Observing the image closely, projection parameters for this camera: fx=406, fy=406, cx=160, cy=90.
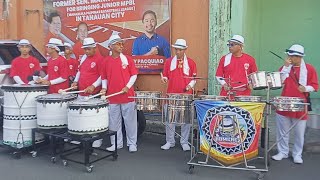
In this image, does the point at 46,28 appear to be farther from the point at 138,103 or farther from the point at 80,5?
the point at 138,103

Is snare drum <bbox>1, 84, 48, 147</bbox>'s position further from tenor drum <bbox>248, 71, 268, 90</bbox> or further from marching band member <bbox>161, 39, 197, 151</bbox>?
tenor drum <bbox>248, 71, 268, 90</bbox>

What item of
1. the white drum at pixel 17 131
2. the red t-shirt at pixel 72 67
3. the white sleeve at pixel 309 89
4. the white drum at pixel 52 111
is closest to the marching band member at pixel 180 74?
the white drum at pixel 52 111

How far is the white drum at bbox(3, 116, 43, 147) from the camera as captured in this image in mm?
6715

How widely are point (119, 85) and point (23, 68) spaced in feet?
6.99

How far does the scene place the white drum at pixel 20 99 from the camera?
6.63 meters

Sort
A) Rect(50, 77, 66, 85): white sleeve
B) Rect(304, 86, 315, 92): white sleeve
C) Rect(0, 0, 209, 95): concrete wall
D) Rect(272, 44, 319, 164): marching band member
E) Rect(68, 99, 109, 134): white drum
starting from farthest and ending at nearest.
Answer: Rect(0, 0, 209, 95): concrete wall < Rect(50, 77, 66, 85): white sleeve < Rect(272, 44, 319, 164): marching band member < Rect(304, 86, 315, 92): white sleeve < Rect(68, 99, 109, 134): white drum

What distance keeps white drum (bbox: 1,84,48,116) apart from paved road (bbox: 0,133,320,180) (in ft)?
2.63

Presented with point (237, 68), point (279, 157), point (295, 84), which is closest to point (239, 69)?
point (237, 68)

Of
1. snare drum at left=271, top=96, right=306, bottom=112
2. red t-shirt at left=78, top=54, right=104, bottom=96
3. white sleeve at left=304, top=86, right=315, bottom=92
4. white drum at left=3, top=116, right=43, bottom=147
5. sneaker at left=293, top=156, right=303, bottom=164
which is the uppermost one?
red t-shirt at left=78, top=54, right=104, bottom=96

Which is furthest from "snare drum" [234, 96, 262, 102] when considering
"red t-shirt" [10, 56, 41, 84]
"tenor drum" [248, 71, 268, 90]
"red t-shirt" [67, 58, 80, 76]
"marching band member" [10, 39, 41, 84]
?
"red t-shirt" [10, 56, 41, 84]

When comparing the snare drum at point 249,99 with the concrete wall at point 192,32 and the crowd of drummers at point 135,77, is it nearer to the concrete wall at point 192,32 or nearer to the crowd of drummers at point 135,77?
the crowd of drummers at point 135,77

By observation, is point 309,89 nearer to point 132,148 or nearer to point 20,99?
point 132,148

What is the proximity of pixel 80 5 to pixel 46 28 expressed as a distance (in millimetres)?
1317

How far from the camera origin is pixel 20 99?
664 centimetres
